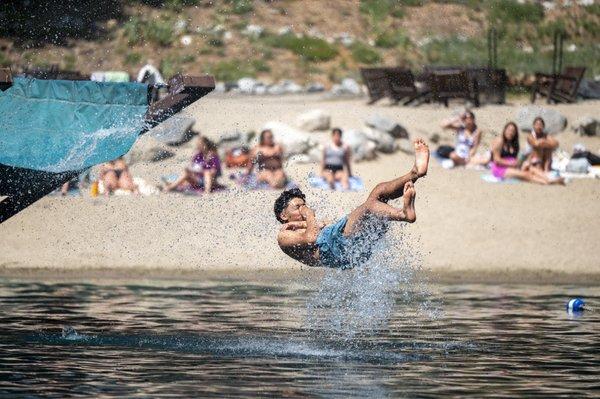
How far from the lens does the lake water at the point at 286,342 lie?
13906 millimetres

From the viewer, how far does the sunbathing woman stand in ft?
81.0

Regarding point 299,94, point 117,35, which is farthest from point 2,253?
point 117,35

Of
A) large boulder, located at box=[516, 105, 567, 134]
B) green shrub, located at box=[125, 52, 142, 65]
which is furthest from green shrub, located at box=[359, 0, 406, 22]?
large boulder, located at box=[516, 105, 567, 134]

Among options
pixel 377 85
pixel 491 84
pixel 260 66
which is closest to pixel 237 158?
pixel 377 85

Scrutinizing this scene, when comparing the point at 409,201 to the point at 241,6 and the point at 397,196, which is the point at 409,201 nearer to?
the point at 397,196

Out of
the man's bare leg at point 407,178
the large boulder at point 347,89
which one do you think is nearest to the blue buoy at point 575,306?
the man's bare leg at point 407,178

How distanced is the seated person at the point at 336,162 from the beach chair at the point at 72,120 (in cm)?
853

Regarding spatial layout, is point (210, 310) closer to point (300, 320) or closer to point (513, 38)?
point (300, 320)

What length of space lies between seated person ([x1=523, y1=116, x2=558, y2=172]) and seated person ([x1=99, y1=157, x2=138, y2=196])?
18.9 feet

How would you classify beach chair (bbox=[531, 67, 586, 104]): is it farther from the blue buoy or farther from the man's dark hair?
the man's dark hair

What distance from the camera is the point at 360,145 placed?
27.1 metres

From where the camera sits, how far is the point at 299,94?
36.9m

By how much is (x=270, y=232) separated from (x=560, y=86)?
10372 mm

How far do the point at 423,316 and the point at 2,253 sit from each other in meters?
7.20
